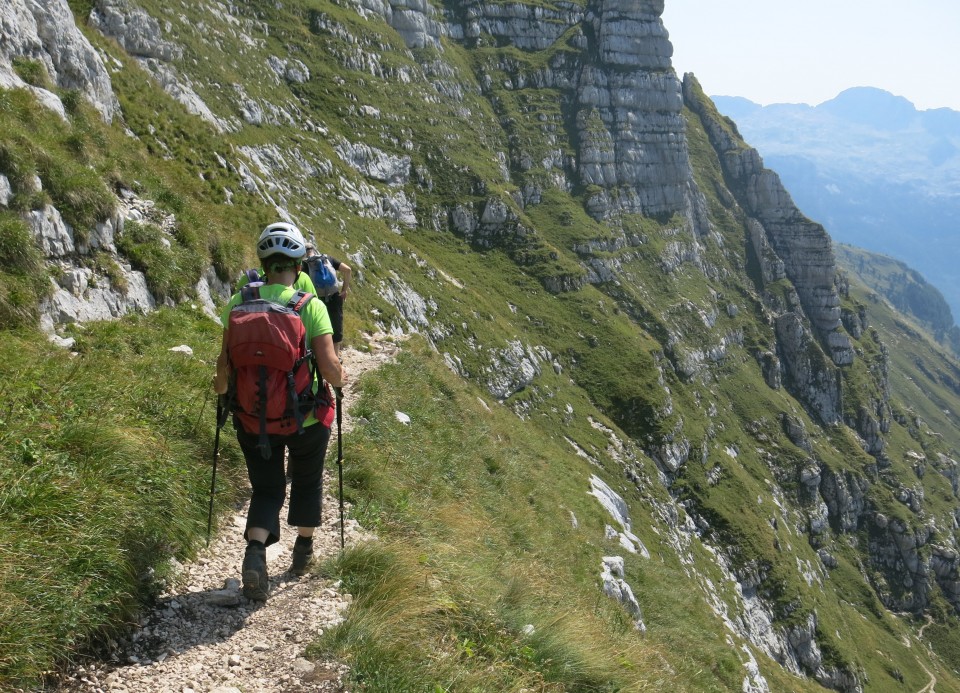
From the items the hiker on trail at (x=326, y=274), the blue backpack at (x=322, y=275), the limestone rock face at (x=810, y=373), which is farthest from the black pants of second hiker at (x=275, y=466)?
the limestone rock face at (x=810, y=373)

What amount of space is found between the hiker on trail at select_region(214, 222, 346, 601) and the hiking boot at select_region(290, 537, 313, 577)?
33 cm

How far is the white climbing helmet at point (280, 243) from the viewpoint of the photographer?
6.02 meters

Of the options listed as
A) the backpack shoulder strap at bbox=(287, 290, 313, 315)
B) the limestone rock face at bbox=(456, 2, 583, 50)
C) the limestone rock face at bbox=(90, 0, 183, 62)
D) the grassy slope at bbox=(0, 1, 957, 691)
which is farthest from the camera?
the limestone rock face at bbox=(456, 2, 583, 50)

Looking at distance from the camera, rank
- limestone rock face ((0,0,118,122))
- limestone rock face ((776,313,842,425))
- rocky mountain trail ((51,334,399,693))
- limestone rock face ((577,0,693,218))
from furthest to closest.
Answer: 1. limestone rock face ((776,313,842,425))
2. limestone rock face ((577,0,693,218))
3. limestone rock face ((0,0,118,122))
4. rocky mountain trail ((51,334,399,693))

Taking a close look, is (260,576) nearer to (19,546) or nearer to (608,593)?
(19,546)

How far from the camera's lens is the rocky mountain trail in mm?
4820

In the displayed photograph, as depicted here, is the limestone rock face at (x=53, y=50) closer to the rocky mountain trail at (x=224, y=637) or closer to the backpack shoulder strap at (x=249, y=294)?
the backpack shoulder strap at (x=249, y=294)

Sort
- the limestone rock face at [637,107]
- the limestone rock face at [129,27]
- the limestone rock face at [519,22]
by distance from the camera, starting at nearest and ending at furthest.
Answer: the limestone rock face at [129,27]
the limestone rock face at [519,22]
the limestone rock face at [637,107]

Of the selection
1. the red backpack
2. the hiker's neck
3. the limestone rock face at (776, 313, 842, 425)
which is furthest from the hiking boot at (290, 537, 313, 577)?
the limestone rock face at (776, 313, 842, 425)


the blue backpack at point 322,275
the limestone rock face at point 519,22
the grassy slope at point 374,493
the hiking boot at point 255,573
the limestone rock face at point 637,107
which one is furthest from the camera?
the limestone rock face at point 637,107

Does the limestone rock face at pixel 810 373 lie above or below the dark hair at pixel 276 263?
below

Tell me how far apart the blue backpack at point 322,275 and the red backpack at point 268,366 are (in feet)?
15.5

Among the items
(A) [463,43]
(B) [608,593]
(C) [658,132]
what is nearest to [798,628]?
(B) [608,593]

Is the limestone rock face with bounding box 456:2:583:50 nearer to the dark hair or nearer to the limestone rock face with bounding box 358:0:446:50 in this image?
the limestone rock face with bounding box 358:0:446:50
